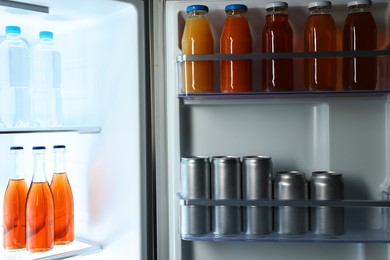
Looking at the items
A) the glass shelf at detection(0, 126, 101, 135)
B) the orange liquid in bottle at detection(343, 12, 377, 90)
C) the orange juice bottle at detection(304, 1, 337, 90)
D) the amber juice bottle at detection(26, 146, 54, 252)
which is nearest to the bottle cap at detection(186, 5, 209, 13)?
the orange juice bottle at detection(304, 1, 337, 90)

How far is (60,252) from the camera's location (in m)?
1.25

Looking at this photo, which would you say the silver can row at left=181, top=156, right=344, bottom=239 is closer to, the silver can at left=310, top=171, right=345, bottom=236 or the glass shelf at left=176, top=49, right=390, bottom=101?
the silver can at left=310, top=171, right=345, bottom=236

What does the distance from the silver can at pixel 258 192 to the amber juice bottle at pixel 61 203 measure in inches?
24.1

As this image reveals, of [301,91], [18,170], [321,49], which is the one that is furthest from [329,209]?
[18,170]

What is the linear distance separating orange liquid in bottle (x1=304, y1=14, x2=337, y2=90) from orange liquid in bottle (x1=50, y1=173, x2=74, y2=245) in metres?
0.83

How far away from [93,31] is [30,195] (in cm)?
55

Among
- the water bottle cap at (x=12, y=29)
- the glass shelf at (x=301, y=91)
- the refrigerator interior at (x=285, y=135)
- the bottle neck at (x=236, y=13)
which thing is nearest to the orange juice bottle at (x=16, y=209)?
the water bottle cap at (x=12, y=29)

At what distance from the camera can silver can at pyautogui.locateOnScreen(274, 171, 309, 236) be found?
1.05m

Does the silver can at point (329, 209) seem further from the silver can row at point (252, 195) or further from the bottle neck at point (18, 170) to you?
the bottle neck at point (18, 170)

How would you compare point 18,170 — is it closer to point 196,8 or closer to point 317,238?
point 196,8

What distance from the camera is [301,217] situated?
1.05m

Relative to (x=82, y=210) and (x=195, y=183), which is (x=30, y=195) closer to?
(x=82, y=210)

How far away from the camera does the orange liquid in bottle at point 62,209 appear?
1.35 meters

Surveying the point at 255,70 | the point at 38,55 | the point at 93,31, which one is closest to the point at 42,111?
the point at 38,55
